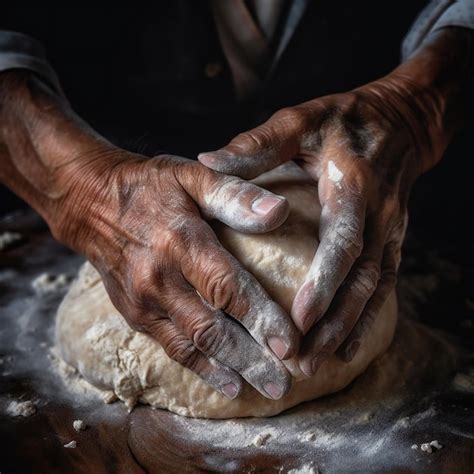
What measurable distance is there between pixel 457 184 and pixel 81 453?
1.52 meters

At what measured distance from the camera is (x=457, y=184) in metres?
2.31

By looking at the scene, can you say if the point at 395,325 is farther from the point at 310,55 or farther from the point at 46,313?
the point at 46,313

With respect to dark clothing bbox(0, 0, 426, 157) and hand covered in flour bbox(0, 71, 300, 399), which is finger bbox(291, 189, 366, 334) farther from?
dark clothing bbox(0, 0, 426, 157)

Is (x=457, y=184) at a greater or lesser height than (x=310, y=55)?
lesser

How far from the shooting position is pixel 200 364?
1.41 m

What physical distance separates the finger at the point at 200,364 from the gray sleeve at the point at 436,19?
1.11 m

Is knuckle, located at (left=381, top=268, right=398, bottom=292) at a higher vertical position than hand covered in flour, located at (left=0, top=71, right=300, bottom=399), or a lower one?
lower

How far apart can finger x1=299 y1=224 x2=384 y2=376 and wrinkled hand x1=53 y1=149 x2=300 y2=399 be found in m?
0.05

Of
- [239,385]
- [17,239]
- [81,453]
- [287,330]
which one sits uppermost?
[287,330]

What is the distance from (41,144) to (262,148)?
621 mm

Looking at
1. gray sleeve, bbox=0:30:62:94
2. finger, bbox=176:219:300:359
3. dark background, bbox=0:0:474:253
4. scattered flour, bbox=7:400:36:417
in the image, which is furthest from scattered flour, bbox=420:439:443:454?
gray sleeve, bbox=0:30:62:94

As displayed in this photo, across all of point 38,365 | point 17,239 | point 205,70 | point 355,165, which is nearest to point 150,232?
point 355,165

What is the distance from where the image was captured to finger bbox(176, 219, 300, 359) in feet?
4.26

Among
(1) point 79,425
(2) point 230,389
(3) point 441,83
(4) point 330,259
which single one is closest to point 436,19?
(3) point 441,83
